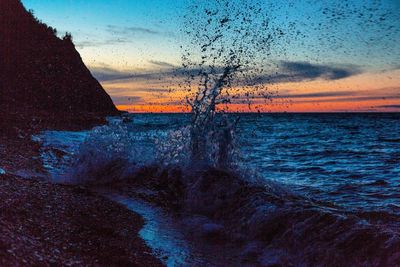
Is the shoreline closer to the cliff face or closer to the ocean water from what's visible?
the ocean water

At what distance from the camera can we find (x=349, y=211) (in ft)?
29.9

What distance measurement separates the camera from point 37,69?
44719mm

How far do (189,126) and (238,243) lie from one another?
7157mm

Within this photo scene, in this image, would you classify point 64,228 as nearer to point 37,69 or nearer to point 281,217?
point 281,217

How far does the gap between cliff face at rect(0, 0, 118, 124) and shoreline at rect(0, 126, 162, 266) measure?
23871 millimetres

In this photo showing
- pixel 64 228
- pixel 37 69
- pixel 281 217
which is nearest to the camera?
pixel 64 228

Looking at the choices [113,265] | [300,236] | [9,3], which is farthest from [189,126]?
[9,3]

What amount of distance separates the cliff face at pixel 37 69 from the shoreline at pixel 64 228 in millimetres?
23871

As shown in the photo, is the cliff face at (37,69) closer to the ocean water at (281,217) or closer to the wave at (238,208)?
the wave at (238,208)

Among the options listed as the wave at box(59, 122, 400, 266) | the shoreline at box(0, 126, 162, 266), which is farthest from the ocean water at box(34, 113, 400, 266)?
the shoreline at box(0, 126, 162, 266)

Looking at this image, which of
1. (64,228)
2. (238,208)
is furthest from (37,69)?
(64,228)

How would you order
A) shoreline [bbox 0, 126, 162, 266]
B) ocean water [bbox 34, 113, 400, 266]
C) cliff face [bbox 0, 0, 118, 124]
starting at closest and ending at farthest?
shoreline [bbox 0, 126, 162, 266], ocean water [bbox 34, 113, 400, 266], cliff face [bbox 0, 0, 118, 124]

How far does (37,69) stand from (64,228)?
41921 mm

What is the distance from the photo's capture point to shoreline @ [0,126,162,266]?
4.77 meters
